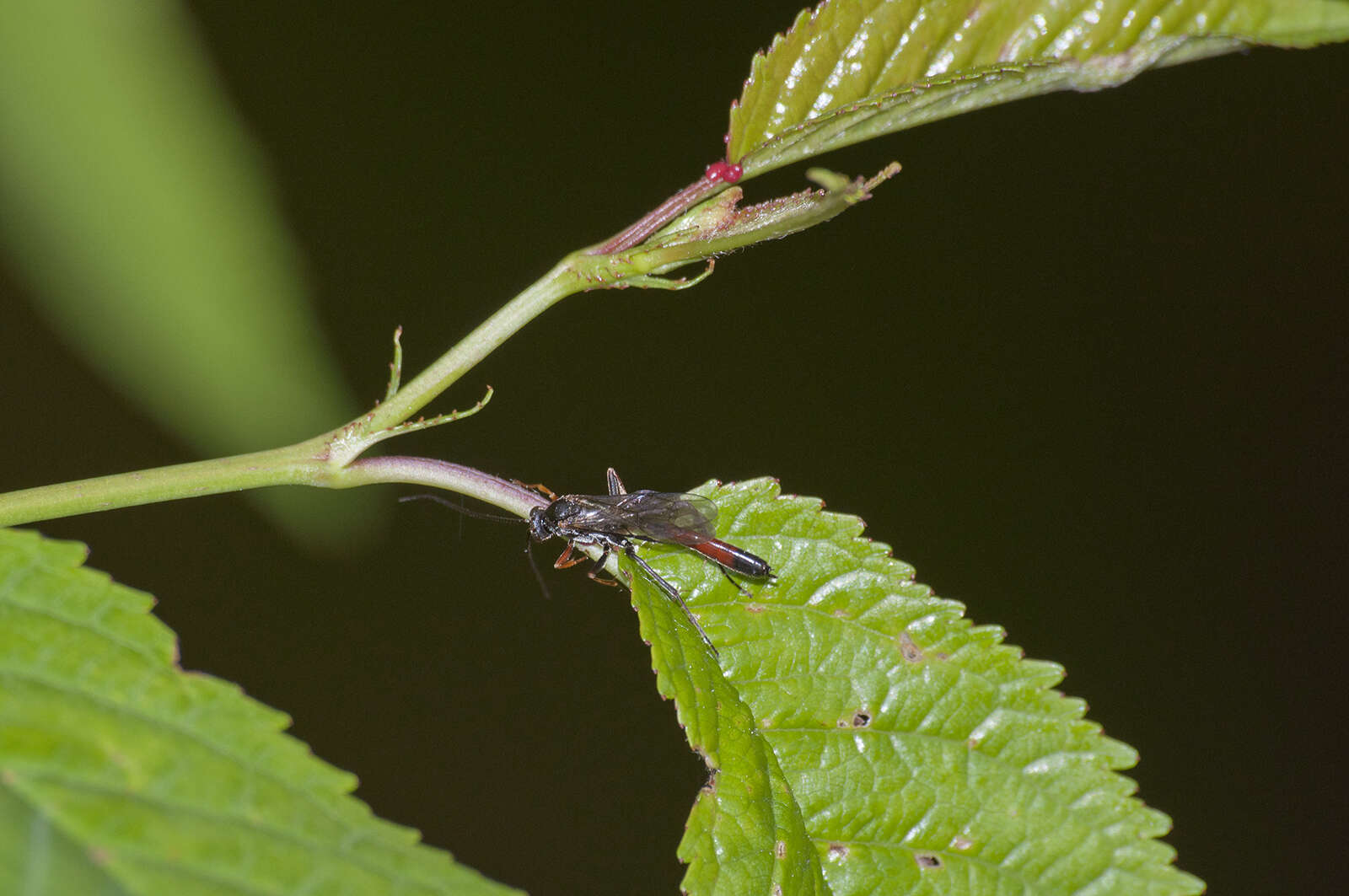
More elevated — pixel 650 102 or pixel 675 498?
pixel 650 102

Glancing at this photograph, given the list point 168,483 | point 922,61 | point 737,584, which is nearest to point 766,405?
point 737,584

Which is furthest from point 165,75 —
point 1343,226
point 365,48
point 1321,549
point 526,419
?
point 1321,549

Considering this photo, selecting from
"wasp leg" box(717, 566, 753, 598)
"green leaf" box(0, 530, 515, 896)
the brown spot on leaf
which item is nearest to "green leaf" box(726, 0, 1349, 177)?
"wasp leg" box(717, 566, 753, 598)

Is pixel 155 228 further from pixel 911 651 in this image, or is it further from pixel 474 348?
pixel 911 651

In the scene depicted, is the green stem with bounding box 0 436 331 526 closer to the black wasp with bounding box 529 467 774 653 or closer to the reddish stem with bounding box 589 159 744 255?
the black wasp with bounding box 529 467 774 653

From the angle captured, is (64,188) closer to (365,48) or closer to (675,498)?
(365,48)
